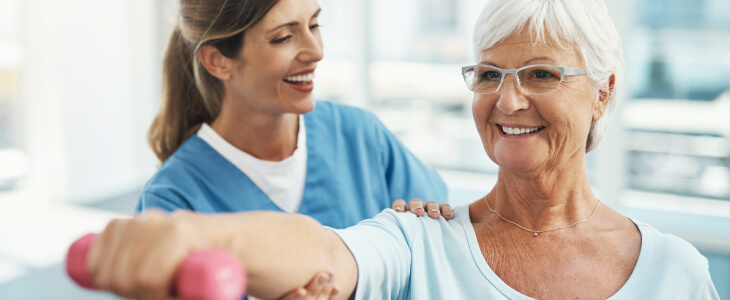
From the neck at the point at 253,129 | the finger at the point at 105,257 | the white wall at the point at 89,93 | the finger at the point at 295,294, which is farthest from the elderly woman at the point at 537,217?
the white wall at the point at 89,93

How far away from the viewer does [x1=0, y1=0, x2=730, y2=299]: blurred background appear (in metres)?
3.26

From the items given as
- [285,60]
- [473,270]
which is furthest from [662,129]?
[473,270]

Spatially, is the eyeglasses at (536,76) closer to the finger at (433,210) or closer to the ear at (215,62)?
the finger at (433,210)

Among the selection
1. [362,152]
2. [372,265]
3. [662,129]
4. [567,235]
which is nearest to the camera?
[372,265]

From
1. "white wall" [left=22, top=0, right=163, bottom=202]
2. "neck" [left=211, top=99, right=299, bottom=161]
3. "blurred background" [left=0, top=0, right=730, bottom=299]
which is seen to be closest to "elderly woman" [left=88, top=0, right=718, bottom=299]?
"neck" [left=211, top=99, right=299, bottom=161]

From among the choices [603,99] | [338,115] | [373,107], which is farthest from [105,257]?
[373,107]

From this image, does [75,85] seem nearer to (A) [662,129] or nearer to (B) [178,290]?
(A) [662,129]

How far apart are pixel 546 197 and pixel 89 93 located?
12.9 ft

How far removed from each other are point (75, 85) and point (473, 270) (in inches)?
153

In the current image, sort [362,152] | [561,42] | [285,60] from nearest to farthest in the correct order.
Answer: [561,42] < [285,60] < [362,152]

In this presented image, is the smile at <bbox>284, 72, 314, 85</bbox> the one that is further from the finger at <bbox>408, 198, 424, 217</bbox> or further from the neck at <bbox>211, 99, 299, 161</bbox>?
the finger at <bbox>408, 198, 424, 217</bbox>

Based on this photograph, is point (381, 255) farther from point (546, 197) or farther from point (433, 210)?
point (546, 197)

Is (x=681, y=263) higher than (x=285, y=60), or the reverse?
(x=285, y=60)

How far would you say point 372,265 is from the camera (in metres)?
0.92
